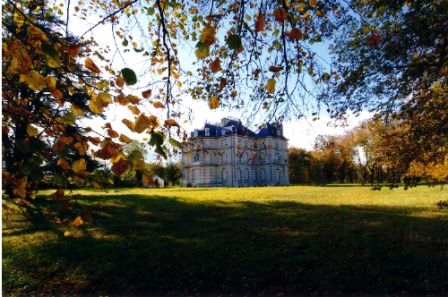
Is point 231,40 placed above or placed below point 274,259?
above

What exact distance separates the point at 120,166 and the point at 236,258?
6869mm

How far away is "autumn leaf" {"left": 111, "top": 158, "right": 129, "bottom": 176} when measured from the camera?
8.29 ft

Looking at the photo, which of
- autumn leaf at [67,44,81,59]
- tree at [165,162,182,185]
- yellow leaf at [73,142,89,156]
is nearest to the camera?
yellow leaf at [73,142,89,156]

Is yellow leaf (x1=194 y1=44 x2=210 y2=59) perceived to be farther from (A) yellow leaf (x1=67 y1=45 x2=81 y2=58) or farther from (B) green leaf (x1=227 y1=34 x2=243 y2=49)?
(A) yellow leaf (x1=67 y1=45 x2=81 y2=58)

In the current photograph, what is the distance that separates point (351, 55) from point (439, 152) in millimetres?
3615

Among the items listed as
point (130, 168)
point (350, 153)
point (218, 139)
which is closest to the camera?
point (130, 168)

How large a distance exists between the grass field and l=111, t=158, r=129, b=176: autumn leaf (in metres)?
5.04

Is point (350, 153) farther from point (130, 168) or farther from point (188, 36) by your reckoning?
point (130, 168)

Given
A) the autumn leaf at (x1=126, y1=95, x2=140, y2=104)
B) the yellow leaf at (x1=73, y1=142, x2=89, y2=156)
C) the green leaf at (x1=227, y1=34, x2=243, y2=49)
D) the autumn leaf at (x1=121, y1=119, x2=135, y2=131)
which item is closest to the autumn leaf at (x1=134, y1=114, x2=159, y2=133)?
the autumn leaf at (x1=121, y1=119, x2=135, y2=131)

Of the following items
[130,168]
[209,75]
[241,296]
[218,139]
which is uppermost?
[218,139]

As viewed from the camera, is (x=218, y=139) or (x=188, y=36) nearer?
(x=188, y=36)

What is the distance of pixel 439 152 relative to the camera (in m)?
10.4

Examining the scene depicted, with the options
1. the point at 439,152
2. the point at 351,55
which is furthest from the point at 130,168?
the point at 439,152

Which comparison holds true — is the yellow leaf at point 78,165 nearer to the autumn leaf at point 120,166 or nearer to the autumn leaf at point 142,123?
the autumn leaf at point 120,166
